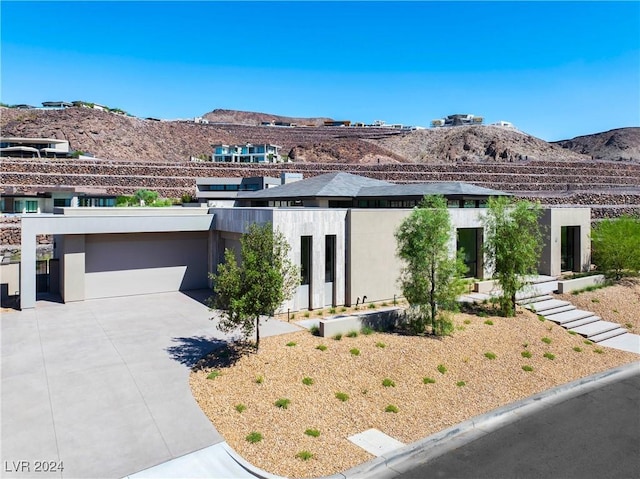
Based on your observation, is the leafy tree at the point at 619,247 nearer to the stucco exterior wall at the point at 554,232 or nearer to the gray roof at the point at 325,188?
the stucco exterior wall at the point at 554,232

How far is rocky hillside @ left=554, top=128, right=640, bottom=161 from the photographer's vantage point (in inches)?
5027

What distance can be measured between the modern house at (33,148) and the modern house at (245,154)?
75.0 ft

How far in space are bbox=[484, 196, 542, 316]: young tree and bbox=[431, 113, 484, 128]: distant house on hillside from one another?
122 m

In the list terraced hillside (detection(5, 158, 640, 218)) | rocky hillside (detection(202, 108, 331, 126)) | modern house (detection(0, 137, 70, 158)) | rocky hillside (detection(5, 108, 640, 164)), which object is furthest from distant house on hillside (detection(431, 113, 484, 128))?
modern house (detection(0, 137, 70, 158))

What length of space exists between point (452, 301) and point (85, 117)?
83.7m

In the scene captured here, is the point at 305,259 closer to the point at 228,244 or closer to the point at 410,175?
the point at 228,244

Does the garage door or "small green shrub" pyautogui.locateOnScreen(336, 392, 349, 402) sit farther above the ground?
the garage door

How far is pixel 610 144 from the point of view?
442 feet

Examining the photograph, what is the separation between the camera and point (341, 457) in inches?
317

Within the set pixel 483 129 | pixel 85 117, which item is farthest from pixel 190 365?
pixel 483 129

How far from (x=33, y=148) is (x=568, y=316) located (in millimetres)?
68881

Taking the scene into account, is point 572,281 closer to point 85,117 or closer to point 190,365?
point 190,365

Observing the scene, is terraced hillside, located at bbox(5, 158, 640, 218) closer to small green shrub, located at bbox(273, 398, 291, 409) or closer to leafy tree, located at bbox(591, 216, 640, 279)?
leafy tree, located at bbox(591, 216, 640, 279)

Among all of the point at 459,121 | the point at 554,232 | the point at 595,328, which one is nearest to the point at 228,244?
the point at 595,328
